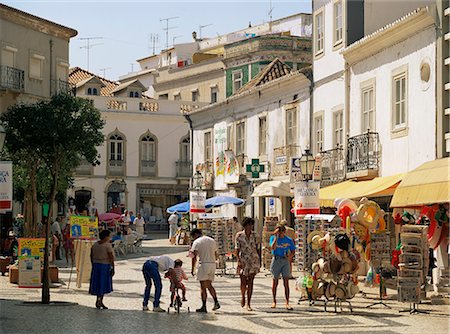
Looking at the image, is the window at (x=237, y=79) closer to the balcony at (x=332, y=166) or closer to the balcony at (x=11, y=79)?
the balcony at (x=11, y=79)

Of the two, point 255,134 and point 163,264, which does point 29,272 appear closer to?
point 163,264

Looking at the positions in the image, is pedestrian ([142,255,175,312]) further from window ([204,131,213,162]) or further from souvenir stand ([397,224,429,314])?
window ([204,131,213,162])

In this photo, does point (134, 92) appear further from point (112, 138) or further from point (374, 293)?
point (374, 293)

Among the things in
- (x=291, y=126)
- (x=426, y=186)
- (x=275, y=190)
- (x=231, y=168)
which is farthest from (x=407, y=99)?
(x=231, y=168)

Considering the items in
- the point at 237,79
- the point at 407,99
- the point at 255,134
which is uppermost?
the point at 237,79

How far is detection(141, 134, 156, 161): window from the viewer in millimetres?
64688

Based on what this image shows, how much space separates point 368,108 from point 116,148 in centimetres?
3746

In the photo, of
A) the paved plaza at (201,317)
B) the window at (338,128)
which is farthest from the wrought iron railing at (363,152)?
the paved plaza at (201,317)

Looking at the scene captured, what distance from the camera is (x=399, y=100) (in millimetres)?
26031

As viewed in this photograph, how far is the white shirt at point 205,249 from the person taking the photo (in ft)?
61.0

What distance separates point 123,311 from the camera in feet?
60.6

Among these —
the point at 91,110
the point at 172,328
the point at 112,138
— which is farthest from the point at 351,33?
the point at 112,138

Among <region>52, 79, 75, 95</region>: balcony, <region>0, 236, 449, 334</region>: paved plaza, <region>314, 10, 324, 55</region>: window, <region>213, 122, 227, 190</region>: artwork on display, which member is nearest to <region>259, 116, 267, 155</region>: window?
<region>213, 122, 227, 190</region>: artwork on display

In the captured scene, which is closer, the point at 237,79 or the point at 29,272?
the point at 29,272
